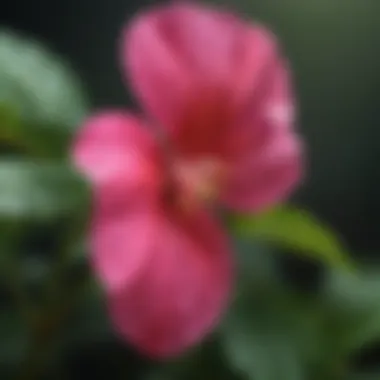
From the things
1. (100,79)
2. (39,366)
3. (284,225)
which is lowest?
(39,366)

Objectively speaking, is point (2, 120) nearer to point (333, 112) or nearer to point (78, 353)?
point (78, 353)

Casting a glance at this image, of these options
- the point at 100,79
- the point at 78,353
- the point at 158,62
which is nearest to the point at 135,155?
the point at 158,62

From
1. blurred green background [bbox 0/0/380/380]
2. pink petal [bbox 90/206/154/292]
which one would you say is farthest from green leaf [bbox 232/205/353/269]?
pink petal [bbox 90/206/154/292]

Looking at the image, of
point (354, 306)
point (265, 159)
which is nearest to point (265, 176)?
point (265, 159)

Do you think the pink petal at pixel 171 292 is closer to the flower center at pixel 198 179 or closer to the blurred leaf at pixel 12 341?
the flower center at pixel 198 179

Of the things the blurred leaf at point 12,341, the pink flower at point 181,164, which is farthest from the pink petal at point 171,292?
the blurred leaf at point 12,341

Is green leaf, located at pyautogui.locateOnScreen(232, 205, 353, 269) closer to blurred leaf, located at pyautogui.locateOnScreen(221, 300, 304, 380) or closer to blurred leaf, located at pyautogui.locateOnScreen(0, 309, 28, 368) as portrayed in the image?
blurred leaf, located at pyautogui.locateOnScreen(221, 300, 304, 380)

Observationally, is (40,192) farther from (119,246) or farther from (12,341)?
(12,341)

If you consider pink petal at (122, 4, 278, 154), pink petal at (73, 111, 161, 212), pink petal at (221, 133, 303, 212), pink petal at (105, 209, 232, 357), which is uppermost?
pink petal at (122, 4, 278, 154)
